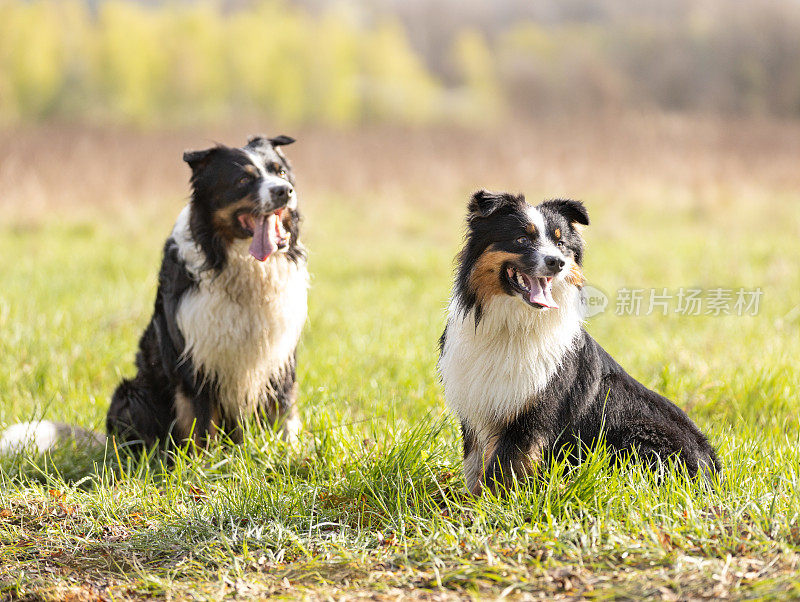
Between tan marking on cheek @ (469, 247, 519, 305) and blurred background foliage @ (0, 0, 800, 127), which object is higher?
blurred background foliage @ (0, 0, 800, 127)

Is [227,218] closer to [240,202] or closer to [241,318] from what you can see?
[240,202]

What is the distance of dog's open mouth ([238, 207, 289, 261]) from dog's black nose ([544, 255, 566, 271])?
1505 mm

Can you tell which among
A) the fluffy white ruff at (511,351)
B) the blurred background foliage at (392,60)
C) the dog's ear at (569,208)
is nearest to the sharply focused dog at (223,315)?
the fluffy white ruff at (511,351)

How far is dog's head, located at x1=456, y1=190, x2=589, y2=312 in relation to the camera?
10.8 feet

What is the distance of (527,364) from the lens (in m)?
3.44

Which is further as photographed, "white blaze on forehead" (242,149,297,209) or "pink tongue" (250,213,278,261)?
"pink tongue" (250,213,278,261)

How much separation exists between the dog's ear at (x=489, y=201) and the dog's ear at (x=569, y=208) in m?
0.14

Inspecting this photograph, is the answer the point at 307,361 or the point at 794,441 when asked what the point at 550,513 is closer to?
the point at 794,441

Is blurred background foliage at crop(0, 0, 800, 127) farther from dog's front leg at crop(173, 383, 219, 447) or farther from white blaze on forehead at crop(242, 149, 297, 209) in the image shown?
dog's front leg at crop(173, 383, 219, 447)

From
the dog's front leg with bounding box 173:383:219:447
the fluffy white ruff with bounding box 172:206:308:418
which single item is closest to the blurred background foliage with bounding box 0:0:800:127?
the fluffy white ruff with bounding box 172:206:308:418

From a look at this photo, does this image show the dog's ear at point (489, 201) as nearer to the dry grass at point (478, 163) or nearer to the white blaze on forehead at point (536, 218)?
the white blaze on forehead at point (536, 218)

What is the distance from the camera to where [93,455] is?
14.5 feet

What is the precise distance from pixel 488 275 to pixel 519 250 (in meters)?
0.18

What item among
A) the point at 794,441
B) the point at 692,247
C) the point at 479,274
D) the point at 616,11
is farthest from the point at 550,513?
the point at 616,11
